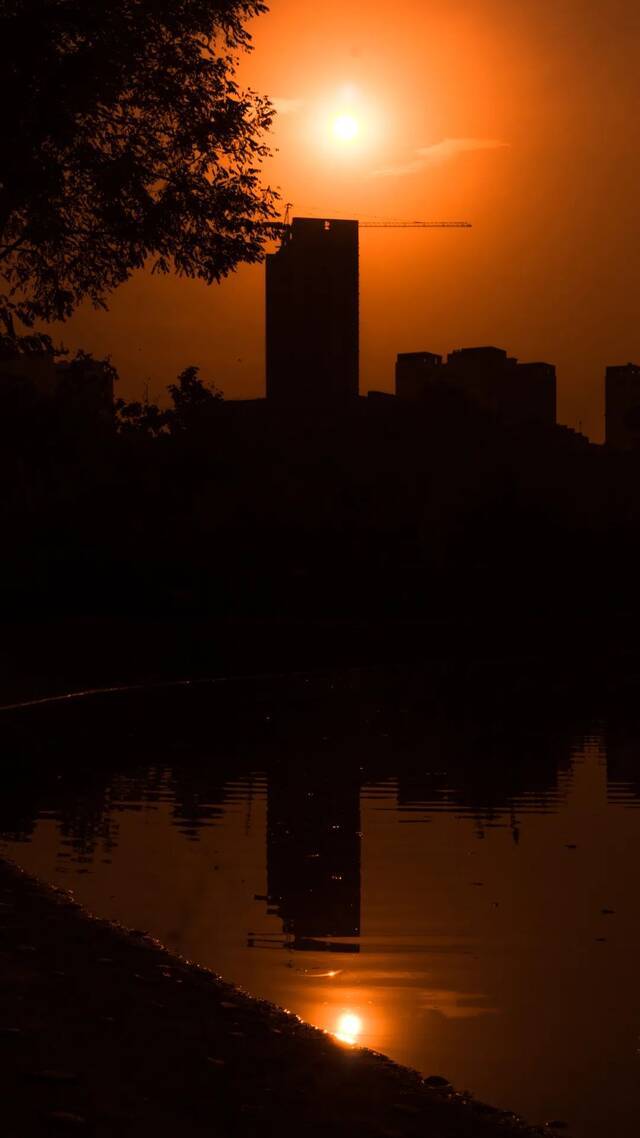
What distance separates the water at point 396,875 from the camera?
8914 mm

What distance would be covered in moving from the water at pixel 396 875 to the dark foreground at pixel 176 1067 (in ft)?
1.77

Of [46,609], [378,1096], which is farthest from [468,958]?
[46,609]

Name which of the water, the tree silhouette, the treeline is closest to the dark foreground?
the water

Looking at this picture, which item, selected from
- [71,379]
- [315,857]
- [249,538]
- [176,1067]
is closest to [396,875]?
[315,857]

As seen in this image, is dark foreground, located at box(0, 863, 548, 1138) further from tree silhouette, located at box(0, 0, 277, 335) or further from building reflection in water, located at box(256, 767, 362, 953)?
tree silhouette, located at box(0, 0, 277, 335)

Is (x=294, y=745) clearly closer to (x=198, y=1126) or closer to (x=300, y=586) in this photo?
(x=198, y=1126)

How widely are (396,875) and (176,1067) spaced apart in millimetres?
6453

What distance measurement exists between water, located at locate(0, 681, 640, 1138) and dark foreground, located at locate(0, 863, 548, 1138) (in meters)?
0.54

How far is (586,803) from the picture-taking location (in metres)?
18.3

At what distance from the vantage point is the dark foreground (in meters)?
6.68

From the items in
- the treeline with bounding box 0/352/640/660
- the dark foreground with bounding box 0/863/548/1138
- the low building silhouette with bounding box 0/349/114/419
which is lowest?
the dark foreground with bounding box 0/863/548/1138

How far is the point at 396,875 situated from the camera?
45.0 feet

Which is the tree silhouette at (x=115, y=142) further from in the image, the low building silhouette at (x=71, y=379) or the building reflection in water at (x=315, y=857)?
the low building silhouette at (x=71, y=379)

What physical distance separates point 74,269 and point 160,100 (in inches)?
108
